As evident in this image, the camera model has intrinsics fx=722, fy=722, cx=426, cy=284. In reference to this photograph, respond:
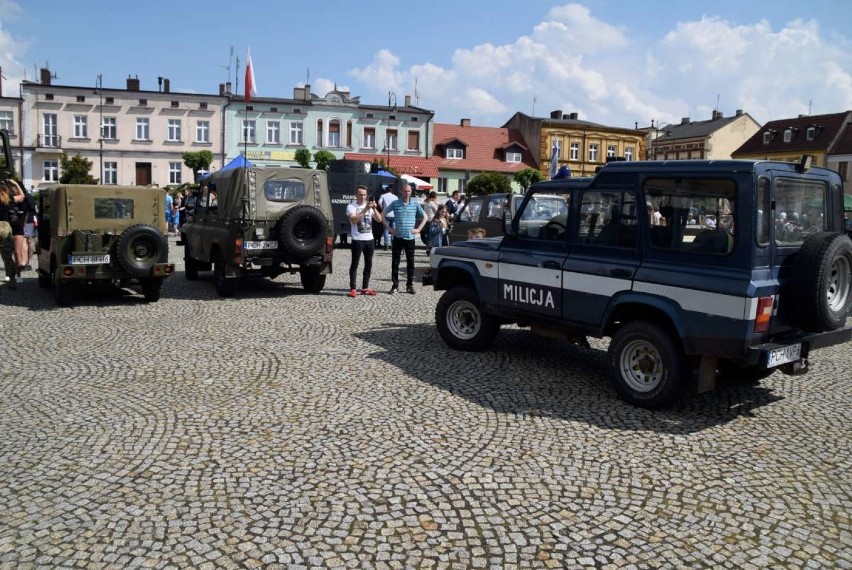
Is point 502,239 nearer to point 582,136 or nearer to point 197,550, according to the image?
point 197,550

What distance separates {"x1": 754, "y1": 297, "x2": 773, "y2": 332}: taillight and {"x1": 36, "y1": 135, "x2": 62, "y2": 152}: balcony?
54.9 m

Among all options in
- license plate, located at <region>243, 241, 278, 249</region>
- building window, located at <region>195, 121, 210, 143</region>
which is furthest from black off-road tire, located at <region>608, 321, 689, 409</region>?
building window, located at <region>195, 121, 210, 143</region>

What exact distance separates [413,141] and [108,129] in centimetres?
2288

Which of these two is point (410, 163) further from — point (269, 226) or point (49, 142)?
point (269, 226)

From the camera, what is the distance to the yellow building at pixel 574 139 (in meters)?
62.1

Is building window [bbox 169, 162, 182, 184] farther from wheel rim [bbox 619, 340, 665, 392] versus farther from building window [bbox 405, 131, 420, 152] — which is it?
wheel rim [bbox 619, 340, 665, 392]

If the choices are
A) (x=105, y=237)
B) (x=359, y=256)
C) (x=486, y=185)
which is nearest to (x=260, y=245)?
(x=359, y=256)

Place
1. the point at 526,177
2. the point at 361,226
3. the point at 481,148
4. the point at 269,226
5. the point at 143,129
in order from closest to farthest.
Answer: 1. the point at 269,226
2. the point at 361,226
3. the point at 143,129
4. the point at 526,177
5. the point at 481,148

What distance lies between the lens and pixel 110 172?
172 feet

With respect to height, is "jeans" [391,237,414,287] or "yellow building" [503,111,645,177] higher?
"yellow building" [503,111,645,177]

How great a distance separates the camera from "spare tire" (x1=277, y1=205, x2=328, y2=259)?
39.3ft

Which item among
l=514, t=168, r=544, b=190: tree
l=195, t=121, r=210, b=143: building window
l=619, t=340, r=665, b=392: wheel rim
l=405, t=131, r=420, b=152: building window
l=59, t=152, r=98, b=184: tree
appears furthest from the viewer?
l=405, t=131, r=420, b=152: building window

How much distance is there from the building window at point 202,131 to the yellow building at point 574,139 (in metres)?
27.1

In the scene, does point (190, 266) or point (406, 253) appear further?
point (190, 266)
